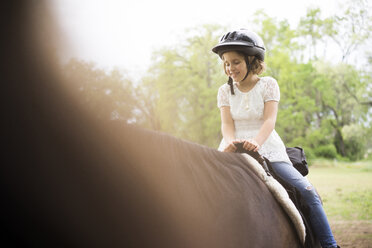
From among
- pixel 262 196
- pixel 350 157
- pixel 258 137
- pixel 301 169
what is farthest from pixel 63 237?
pixel 350 157

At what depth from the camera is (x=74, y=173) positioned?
0.93 m

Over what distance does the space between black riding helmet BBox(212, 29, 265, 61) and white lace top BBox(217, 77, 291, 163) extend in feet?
0.86

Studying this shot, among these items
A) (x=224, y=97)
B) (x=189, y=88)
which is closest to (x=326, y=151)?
(x=189, y=88)

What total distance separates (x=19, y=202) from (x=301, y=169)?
6.82ft

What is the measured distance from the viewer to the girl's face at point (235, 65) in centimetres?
217

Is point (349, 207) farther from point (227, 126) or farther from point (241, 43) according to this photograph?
point (241, 43)

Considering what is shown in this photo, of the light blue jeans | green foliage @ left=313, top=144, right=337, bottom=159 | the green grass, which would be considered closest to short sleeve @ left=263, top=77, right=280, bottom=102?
the light blue jeans

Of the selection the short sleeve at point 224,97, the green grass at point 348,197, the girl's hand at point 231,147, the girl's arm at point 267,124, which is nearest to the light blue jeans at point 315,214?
the girl's arm at point 267,124

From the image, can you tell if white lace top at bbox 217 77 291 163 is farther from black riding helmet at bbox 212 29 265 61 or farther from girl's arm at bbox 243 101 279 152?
black riding helmet at bbox 212 29 265 61

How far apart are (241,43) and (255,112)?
528 mm

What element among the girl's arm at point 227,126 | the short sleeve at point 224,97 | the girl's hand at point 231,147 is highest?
the short sleeve at point 224,97

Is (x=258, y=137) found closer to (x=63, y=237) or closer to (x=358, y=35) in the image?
(x=63, y=237)

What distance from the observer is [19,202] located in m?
0.83

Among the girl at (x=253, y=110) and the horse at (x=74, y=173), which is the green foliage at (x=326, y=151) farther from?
the horse at (x=74, y=173)
